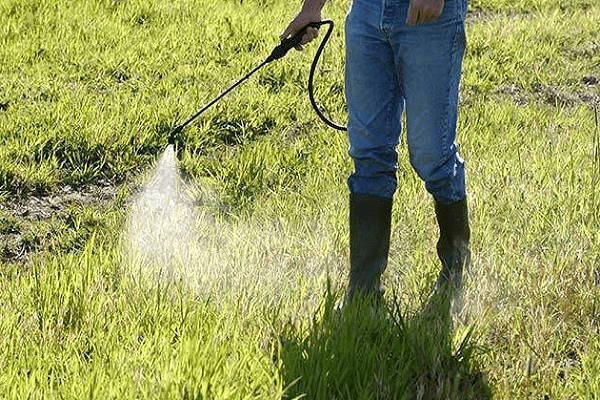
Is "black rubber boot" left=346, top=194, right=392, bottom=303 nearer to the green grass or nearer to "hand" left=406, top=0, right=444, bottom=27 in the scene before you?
the green grass

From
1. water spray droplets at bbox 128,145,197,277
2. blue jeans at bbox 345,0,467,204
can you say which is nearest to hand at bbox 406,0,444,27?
blue jeans at bbox 345,0,467,204

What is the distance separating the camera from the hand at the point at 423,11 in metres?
2.79

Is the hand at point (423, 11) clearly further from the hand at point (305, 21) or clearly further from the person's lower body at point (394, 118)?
the hand at point (305, 21)

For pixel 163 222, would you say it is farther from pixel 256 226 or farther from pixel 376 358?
pixel 376 358

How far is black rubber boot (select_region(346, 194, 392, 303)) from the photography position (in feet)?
10.8

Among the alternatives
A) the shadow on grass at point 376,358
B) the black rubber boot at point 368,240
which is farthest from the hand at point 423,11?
the shadow on grass at point 376,358

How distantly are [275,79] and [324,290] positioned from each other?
3.09m

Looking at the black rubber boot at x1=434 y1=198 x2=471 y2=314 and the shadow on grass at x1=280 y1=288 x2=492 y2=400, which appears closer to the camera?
the shadow on grass at x1=280 y1=288 x2=492 y2=400

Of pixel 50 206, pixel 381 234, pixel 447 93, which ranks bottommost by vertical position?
pixel 50 206

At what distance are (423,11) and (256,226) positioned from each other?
1.50 meters

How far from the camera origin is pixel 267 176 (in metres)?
4.68

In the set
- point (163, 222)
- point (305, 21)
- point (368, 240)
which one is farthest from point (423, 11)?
point (163, 222)

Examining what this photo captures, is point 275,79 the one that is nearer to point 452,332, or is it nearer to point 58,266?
point 58,266

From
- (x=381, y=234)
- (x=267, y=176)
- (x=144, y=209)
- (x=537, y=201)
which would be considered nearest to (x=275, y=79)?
(x=267, y=176)
